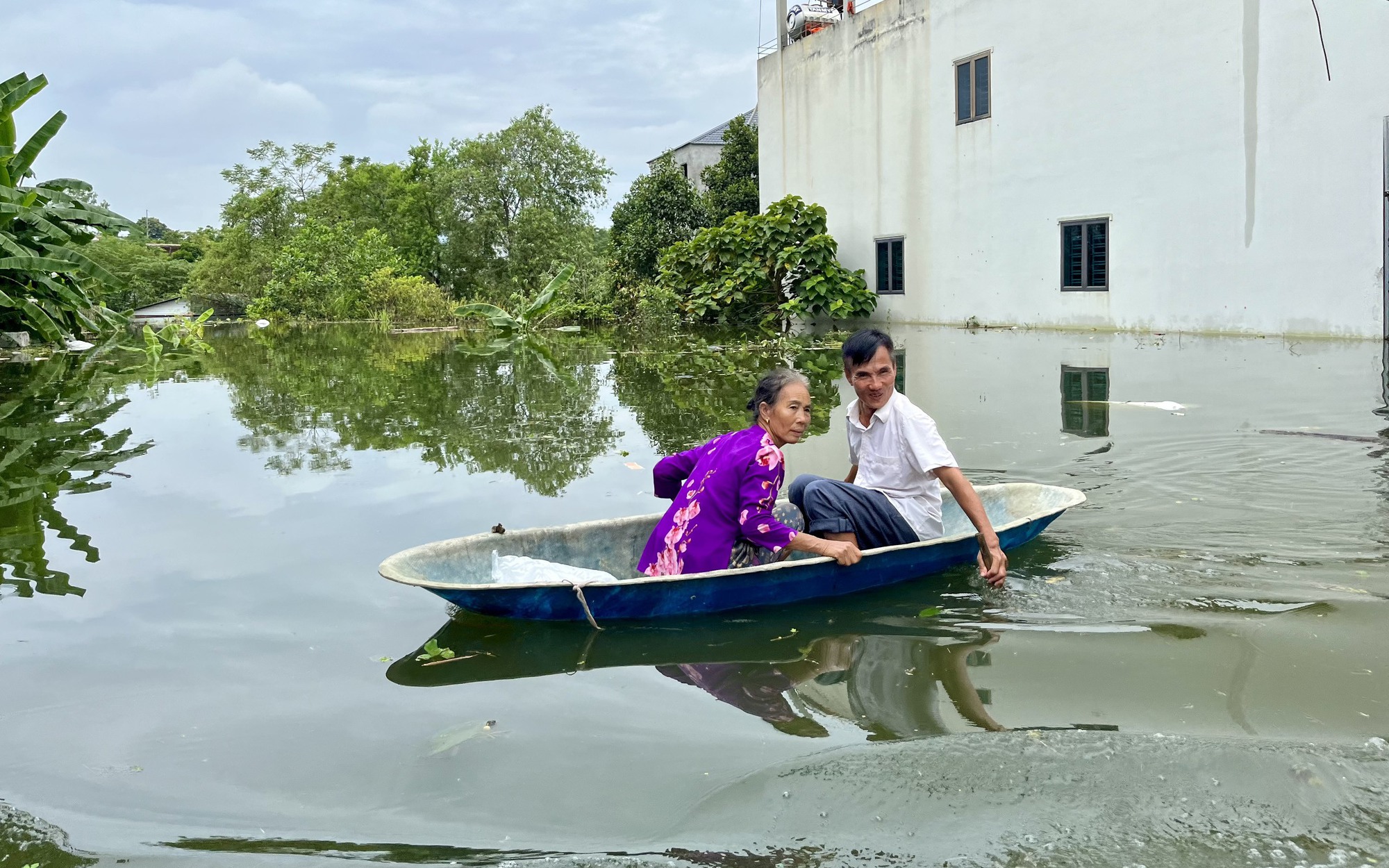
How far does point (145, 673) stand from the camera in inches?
150

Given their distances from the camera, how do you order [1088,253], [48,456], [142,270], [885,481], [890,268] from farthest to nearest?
[142,270]
[890,268]
[1088,253]
[48,456]
[885,481]

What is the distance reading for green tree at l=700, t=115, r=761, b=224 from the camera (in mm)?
31016

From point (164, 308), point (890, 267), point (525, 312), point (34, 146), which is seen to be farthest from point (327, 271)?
point (164, 308)

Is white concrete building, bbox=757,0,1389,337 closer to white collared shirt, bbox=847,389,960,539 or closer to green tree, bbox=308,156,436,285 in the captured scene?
white collared shirt, bbox=847,389,960,539

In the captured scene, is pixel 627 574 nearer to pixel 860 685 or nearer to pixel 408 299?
pixel 860 685

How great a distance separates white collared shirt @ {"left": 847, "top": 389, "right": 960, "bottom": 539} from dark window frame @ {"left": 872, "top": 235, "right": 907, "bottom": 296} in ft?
50.6

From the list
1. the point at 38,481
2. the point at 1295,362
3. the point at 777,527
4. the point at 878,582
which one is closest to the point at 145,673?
the point at 777,527

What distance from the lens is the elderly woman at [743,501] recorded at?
4031mm

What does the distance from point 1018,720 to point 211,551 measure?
425 cm

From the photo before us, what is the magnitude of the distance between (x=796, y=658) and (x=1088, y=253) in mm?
13828

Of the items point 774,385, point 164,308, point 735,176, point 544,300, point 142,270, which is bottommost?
point 774,385

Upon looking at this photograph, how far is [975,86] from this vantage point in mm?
17422

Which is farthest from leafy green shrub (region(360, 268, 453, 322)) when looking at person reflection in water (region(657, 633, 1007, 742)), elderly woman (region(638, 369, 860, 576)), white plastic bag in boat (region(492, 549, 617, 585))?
person reflection in water (region(657, 633, 1007, 742))

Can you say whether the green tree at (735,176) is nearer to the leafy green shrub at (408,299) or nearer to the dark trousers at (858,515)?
the leafy green shrub at (408,299)
